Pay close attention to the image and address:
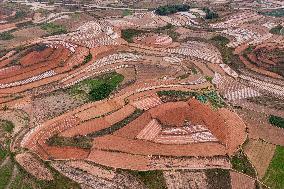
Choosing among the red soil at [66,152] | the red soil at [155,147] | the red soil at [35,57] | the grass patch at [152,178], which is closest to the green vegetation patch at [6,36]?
the red soil at [35,57]

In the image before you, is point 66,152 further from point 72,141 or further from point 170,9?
point 170,9

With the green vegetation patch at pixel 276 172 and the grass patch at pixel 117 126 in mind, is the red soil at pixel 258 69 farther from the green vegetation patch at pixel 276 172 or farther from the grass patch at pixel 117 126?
the grass patch at pixel 117 126

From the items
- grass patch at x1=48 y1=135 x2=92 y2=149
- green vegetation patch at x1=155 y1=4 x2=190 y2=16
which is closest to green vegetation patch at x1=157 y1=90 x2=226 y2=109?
grass patch at x1=48 y1=135 x2=92 y2=149

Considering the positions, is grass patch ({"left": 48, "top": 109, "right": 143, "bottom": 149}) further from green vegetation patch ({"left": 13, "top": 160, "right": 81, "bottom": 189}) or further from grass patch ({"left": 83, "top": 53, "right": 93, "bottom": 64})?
grass patch ({"left": 83, "top": 53, "right": 93, "bottom": 64})

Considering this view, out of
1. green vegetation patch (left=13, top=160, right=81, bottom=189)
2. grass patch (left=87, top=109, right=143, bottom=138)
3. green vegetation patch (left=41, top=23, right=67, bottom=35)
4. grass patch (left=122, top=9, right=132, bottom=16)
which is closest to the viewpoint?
green vegetation patch (left=13, top=160, right=81, bottom=189)

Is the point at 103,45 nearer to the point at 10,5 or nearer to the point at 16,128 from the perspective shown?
the point at 16,128
